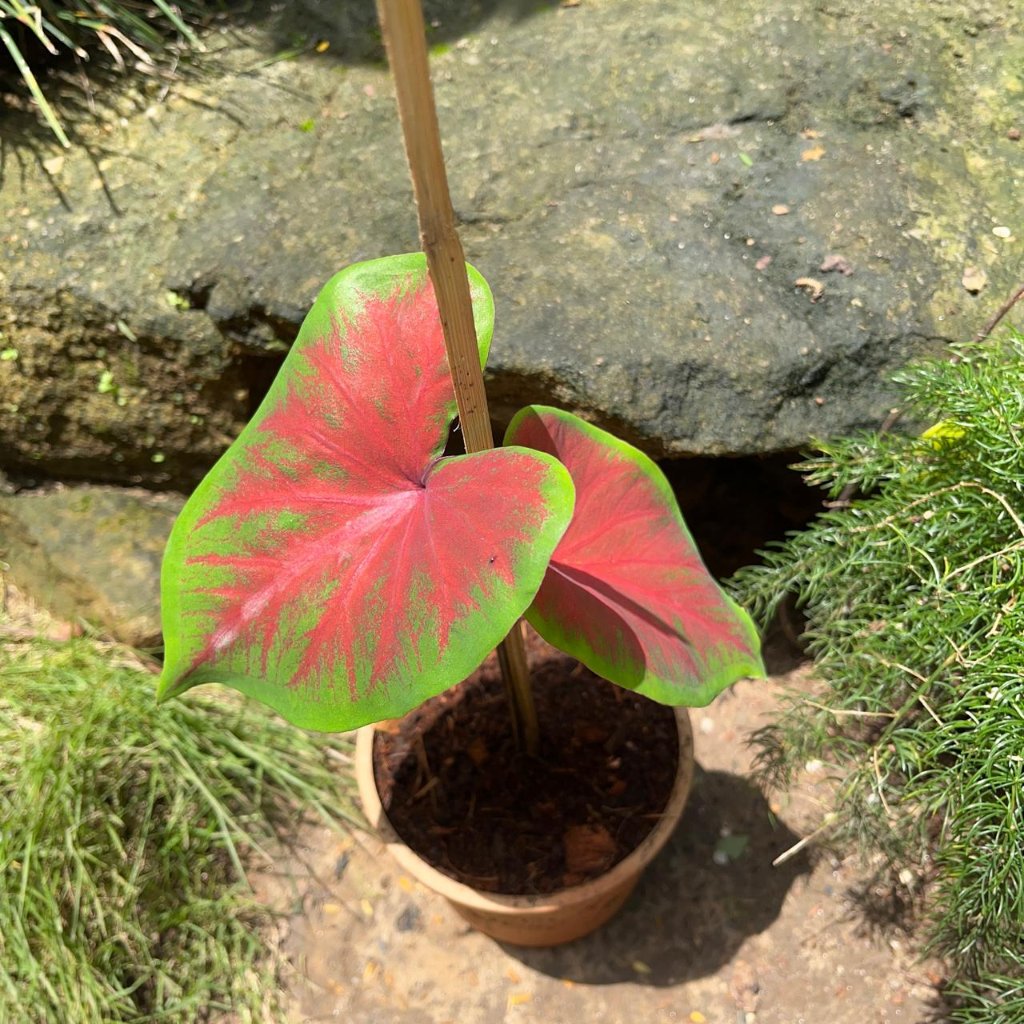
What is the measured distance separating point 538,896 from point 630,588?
2.05 feet

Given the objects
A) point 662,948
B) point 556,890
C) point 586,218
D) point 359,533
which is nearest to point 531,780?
point 556,890

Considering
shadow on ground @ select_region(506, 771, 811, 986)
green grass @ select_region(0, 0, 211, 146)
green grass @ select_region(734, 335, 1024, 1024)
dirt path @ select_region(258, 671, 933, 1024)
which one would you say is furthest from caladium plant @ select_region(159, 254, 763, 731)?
green grass @ select_region(0, 0, 211, 146)

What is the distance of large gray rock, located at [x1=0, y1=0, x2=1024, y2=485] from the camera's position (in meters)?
1.53

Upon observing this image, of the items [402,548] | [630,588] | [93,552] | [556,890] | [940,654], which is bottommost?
[556,890]

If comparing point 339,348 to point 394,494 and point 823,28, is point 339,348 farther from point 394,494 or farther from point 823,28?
point 823,28

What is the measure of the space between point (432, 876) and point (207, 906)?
57cm

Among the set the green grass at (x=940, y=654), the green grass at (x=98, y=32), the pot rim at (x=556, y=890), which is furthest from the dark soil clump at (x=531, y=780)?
the green grass at (x=98, y=32)

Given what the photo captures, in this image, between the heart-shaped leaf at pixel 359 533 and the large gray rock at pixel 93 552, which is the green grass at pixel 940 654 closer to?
the heart-shaped leaf at pixel 359 533

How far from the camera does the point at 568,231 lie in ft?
5.40

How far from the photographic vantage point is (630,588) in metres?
0.99

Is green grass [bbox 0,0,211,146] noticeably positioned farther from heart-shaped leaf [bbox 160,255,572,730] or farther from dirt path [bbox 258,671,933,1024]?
dirt path [bbox 258,671,933,1024]

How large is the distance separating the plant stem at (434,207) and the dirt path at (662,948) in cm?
104

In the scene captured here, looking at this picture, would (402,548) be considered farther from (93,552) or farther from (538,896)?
(93,552)

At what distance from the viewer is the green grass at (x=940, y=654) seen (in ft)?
3.94
